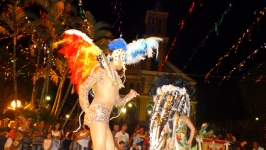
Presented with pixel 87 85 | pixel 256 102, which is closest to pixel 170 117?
pixel 87 85

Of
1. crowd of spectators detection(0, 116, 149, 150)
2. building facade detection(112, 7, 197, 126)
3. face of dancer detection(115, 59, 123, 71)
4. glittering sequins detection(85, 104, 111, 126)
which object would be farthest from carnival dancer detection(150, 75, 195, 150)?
building facade detection(112, 7, 197, 126)

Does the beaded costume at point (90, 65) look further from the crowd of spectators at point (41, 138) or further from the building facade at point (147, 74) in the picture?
the building facade at point (147, 74)

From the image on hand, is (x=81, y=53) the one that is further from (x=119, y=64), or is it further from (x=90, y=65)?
(x=119, y=64)

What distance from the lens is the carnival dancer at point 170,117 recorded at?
19.8ft

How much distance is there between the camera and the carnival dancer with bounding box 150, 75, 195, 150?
605cm

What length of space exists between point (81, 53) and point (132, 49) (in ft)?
2.65

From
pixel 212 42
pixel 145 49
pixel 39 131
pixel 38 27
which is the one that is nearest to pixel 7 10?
pixel 38 27

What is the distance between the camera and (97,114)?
4.45 meters

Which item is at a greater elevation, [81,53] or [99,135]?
[81,53]

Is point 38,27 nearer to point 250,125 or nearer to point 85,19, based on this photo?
point 85,19

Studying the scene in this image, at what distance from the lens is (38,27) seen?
15461 millimetres

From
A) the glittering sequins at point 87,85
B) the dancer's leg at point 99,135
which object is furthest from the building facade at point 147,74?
the dancer's leg at point 99,135

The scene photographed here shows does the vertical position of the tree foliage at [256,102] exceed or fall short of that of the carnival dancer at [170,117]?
it exceeds it

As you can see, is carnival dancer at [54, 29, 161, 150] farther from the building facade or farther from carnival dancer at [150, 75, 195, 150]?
the building facade
